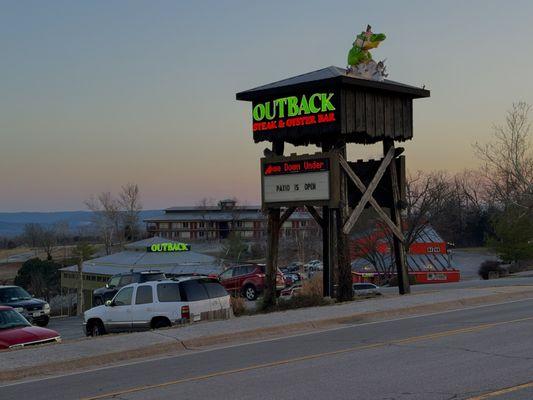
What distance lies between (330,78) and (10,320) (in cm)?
1045

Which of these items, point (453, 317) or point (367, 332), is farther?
point (453, 317)

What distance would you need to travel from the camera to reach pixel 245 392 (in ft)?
29.3

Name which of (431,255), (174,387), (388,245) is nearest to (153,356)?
(174,387)

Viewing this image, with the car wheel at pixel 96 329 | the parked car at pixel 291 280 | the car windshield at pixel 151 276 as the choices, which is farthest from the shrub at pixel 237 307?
the parked car at pixel 291 280

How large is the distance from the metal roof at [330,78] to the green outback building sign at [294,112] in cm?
39

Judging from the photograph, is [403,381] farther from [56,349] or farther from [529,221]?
[529,221]

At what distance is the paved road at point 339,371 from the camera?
344 inches

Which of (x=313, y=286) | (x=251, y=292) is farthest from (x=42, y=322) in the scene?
(x=313, y=286)

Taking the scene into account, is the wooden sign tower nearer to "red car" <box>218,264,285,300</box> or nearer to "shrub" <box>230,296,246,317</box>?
"shrub" <box>230,296,246,317</box>

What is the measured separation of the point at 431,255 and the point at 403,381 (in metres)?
57.7

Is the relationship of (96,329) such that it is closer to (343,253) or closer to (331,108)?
(343,253)

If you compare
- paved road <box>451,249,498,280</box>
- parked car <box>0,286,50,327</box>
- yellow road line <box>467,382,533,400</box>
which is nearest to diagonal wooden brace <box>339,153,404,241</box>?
yellow road line <box>467,382,533,400</box>

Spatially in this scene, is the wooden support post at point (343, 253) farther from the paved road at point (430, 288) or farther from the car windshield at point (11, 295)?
the car windshield at point (11, 295)

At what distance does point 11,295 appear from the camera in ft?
103
